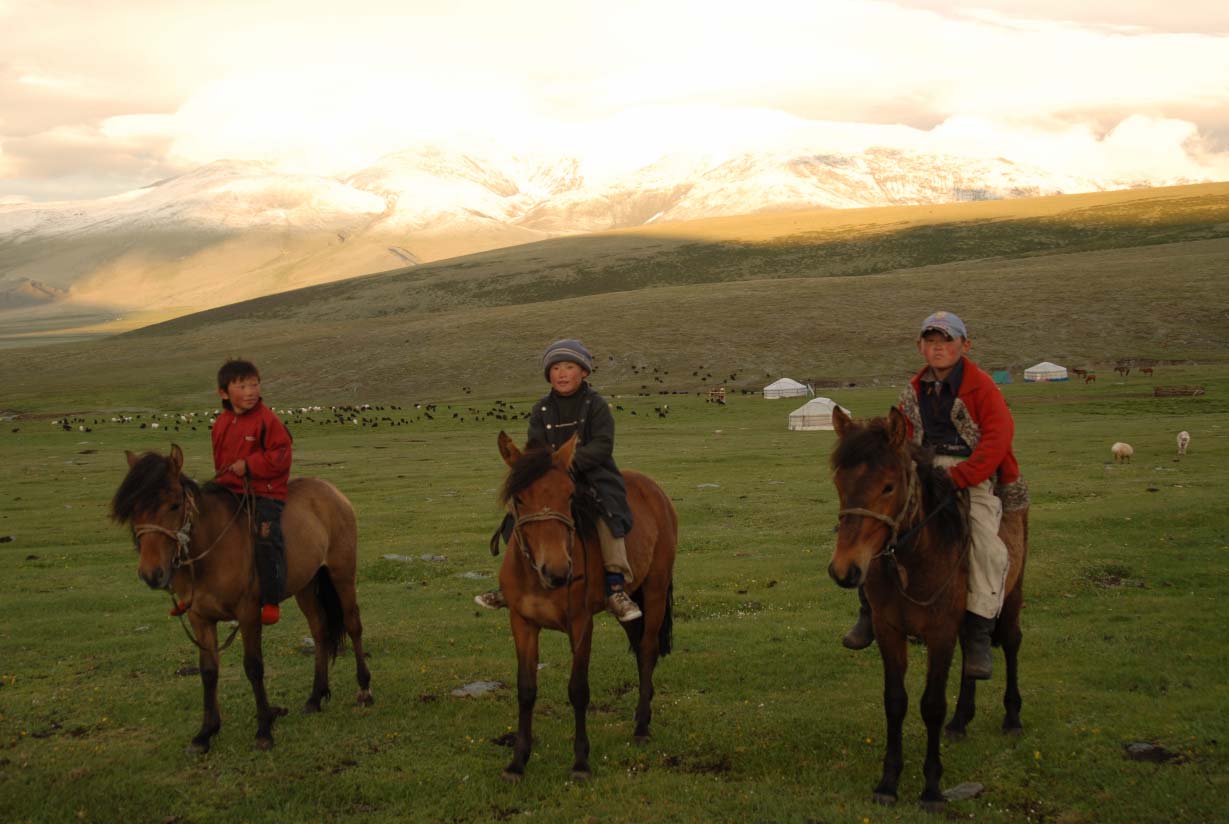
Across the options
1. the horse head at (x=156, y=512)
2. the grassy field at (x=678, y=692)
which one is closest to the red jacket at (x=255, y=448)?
the horse head at (x=156, y=512)

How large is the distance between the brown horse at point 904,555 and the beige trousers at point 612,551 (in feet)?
6.33

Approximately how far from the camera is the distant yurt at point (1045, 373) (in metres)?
60.8

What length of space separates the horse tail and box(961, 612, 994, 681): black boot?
19.8 ft

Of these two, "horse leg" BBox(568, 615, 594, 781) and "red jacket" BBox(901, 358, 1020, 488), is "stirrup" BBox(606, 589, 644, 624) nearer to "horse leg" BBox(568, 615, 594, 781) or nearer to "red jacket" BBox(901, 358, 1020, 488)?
"horse leg" BBox(568, 615, 594, 781)

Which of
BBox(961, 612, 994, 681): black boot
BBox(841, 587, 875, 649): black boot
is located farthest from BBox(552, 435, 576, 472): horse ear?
BBox(961, 612, 994, 681): black boot

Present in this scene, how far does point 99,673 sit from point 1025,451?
27.6 metres

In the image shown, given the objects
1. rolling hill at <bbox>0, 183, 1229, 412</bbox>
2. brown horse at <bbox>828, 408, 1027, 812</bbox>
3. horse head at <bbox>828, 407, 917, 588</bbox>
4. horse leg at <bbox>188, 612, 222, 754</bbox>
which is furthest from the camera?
rolling hill at <bbox>0, 183, 1229, 412</bbox>

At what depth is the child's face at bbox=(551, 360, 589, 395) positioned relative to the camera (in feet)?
25.3

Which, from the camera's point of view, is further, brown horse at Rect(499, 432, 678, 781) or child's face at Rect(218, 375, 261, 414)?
child's face at Rect(218, 375, 261, 414)


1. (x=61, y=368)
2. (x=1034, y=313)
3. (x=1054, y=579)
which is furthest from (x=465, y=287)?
(x=1054, y=579)

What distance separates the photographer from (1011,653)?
306 inches

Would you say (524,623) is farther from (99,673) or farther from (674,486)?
(674,486)

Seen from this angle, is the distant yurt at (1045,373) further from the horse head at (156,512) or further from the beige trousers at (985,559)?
the horse head at (156,512)

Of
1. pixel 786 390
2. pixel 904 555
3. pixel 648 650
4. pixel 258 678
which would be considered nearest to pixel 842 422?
pixel 904 555
